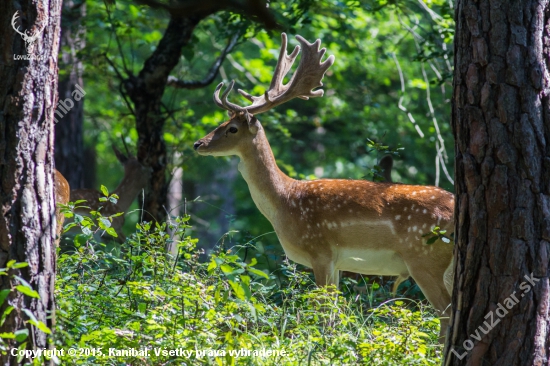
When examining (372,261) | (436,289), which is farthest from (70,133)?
(436,289)

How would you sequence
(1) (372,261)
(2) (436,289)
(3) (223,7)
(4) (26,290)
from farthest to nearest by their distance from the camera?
(3) (223,7) < (1) (372,261) < (2) (436,289) < (4) (26,290)

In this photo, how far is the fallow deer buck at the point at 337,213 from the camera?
20.2 ft

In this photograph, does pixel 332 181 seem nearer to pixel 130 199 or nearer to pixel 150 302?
pixel 150 302

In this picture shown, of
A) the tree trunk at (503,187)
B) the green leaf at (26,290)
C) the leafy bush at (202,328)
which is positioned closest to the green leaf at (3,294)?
the green leaf at (26,290)

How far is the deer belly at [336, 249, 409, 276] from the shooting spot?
6.40 metres

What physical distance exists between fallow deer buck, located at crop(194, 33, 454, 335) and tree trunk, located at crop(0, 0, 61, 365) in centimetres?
288

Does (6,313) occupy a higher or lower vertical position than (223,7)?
lower

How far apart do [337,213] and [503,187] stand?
2.79 meters

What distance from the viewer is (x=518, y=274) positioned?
3.86 m

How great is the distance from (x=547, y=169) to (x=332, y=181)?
10.6ft

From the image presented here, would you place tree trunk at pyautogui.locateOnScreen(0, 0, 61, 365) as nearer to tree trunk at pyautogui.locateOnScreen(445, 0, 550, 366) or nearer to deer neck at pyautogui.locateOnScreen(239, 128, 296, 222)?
tree trunk at pyautogui.locateOnScreen(445, 0, 550, 366)

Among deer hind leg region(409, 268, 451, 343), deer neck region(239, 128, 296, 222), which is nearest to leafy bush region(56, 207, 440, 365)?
deer hind leg region(409, 268, 451, 343)

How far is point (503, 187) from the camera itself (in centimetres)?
388

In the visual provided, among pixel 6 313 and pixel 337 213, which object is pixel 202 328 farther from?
pixel 337 213
